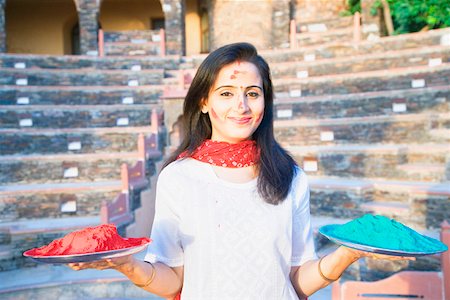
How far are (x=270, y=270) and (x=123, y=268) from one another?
0.55 meters

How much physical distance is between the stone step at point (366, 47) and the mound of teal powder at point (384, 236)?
33.2 feet

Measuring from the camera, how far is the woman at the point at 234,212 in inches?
60.2

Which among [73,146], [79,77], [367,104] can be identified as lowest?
[73,146]

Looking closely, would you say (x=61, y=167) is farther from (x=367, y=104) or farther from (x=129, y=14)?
(x=129, y=14)

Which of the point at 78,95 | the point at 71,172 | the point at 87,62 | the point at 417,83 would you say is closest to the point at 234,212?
the point at 71,172

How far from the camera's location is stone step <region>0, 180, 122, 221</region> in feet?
23.7

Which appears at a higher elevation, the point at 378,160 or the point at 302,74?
the point at 302,74

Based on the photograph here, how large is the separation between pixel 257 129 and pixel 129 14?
1651cm

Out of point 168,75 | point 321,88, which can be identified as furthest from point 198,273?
point 168,75

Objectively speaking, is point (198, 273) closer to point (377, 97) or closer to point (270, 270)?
point (270, 270)

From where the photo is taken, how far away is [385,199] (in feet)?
21.9

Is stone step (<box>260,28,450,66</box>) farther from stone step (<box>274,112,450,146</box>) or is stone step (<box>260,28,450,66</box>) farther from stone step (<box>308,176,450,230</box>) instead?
stone step (<box>308,176,450,230</box>)

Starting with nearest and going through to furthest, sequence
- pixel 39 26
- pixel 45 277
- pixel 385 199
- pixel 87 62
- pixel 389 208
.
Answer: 1. pixel 45 277
2. pixel 389 208
3. pixel 385 199
4. pixel 87 62
5. pixel 39 26

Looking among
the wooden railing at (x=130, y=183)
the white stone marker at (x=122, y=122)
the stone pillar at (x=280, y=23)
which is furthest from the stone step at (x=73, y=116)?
the stone pillar at (x=280, y=23)
